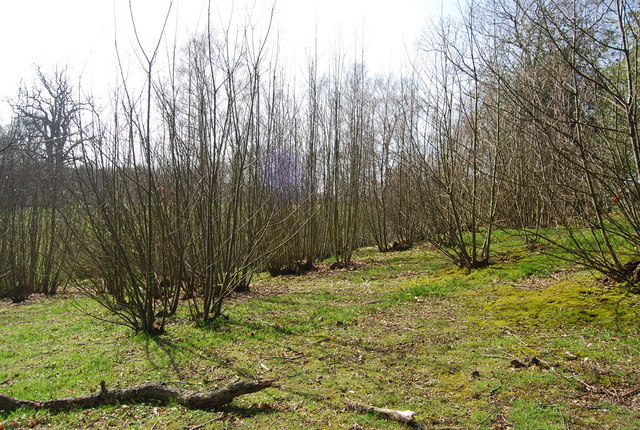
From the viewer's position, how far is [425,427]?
3145mm

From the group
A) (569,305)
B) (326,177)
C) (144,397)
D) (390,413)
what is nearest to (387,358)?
(390,413)

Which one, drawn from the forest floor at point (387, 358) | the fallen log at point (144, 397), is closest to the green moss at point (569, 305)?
the forest floor at point (387, 358)

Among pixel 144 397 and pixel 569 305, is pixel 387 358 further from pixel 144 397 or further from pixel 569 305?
pixel 569 305

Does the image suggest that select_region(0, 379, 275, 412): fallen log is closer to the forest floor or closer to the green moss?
the forest floor

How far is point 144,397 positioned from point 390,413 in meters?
2.25

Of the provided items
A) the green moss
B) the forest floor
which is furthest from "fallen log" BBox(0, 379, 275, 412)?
the green moss

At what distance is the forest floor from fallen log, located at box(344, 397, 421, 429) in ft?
0.20

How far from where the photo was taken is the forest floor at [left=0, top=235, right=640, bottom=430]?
11.3 ft

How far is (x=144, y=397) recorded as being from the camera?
3982 millimetres

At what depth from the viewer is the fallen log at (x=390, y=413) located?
3.21m

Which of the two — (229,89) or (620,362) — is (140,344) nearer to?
(229,89)

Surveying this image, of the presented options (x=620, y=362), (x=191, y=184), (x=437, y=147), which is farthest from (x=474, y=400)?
(x=437, y=147)

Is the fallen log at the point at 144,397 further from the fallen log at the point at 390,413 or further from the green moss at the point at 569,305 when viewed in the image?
the green moss at the point at 569,305

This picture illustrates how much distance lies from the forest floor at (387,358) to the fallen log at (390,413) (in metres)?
0.06
